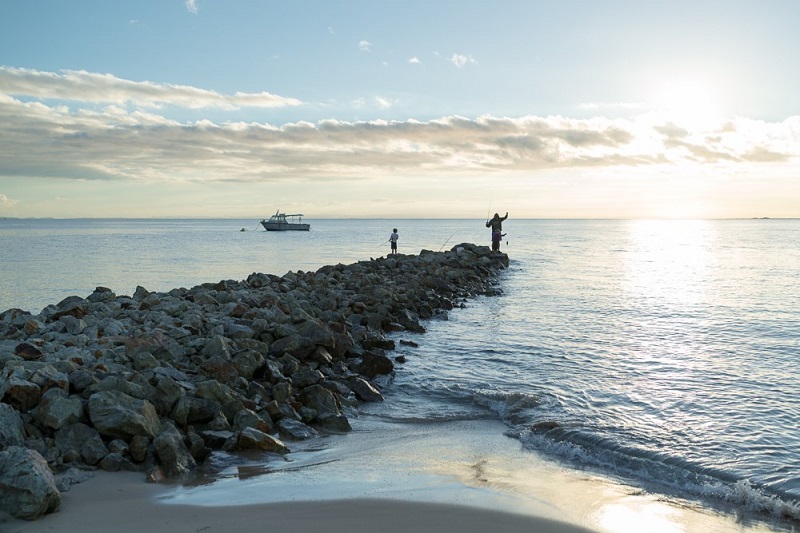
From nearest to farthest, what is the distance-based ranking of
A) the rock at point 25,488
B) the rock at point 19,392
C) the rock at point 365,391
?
the rock at point 25,488
the rock at point 19,392
the rock at point 365,391

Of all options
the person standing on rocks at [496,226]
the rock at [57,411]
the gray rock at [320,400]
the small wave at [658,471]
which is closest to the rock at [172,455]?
the rock at [57,411]

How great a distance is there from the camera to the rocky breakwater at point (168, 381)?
20.4 feet

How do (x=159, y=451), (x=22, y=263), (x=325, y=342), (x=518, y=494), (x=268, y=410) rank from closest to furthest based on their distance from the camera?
(x=518, y=494) < (x=159, y=451) < (x=268, y=410) < (x=325, y=342) < (x=22, y=263)

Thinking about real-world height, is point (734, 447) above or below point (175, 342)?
below

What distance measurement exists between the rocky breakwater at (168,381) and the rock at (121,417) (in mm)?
13

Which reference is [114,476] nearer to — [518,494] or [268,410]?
[268,410]

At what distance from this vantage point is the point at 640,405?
366 inches

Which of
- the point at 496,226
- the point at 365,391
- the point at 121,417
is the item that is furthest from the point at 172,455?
the point at 496,226

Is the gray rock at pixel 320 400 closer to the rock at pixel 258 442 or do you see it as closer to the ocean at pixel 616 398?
the ocean at pixel 616 398

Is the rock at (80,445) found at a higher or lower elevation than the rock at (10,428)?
lower

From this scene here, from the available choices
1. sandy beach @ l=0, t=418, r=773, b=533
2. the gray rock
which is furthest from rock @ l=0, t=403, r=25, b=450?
the gray rock

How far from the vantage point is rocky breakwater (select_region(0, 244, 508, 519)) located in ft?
20.4

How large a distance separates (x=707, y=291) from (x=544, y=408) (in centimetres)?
1771

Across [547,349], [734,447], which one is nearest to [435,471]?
[734,447]
